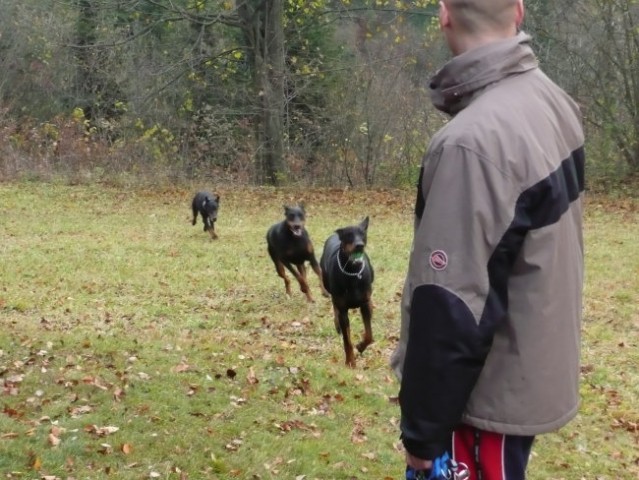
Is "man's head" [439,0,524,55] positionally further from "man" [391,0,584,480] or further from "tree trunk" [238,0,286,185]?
"tree trunk" [238,0,286,185]

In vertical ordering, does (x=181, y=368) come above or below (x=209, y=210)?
below

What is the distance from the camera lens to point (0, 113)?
2647 cm

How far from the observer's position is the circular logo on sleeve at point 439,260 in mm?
2393

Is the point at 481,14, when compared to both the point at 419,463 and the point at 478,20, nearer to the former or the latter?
the point at 478,20

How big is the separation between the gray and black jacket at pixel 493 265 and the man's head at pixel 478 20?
0.13 ft

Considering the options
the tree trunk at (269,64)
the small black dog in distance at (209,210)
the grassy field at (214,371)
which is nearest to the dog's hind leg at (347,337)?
the grassy field at (214,371)

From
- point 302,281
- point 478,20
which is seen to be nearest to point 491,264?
point 478,20

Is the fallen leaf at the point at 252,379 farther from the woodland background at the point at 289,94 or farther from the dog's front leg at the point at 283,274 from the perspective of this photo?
the woodland background at the point at 289,94

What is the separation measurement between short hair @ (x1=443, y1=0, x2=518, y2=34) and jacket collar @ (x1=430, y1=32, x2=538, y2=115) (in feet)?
0.17

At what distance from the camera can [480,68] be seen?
8.24 feet

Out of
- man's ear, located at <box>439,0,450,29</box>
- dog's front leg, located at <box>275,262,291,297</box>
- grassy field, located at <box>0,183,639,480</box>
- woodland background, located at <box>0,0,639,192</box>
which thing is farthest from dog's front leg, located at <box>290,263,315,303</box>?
woodland background, located at <box>0,0,639,192</box>

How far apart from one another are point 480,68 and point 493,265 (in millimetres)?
581

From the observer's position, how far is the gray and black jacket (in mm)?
2365

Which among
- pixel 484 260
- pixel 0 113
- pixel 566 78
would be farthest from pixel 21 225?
pixel 484 260
